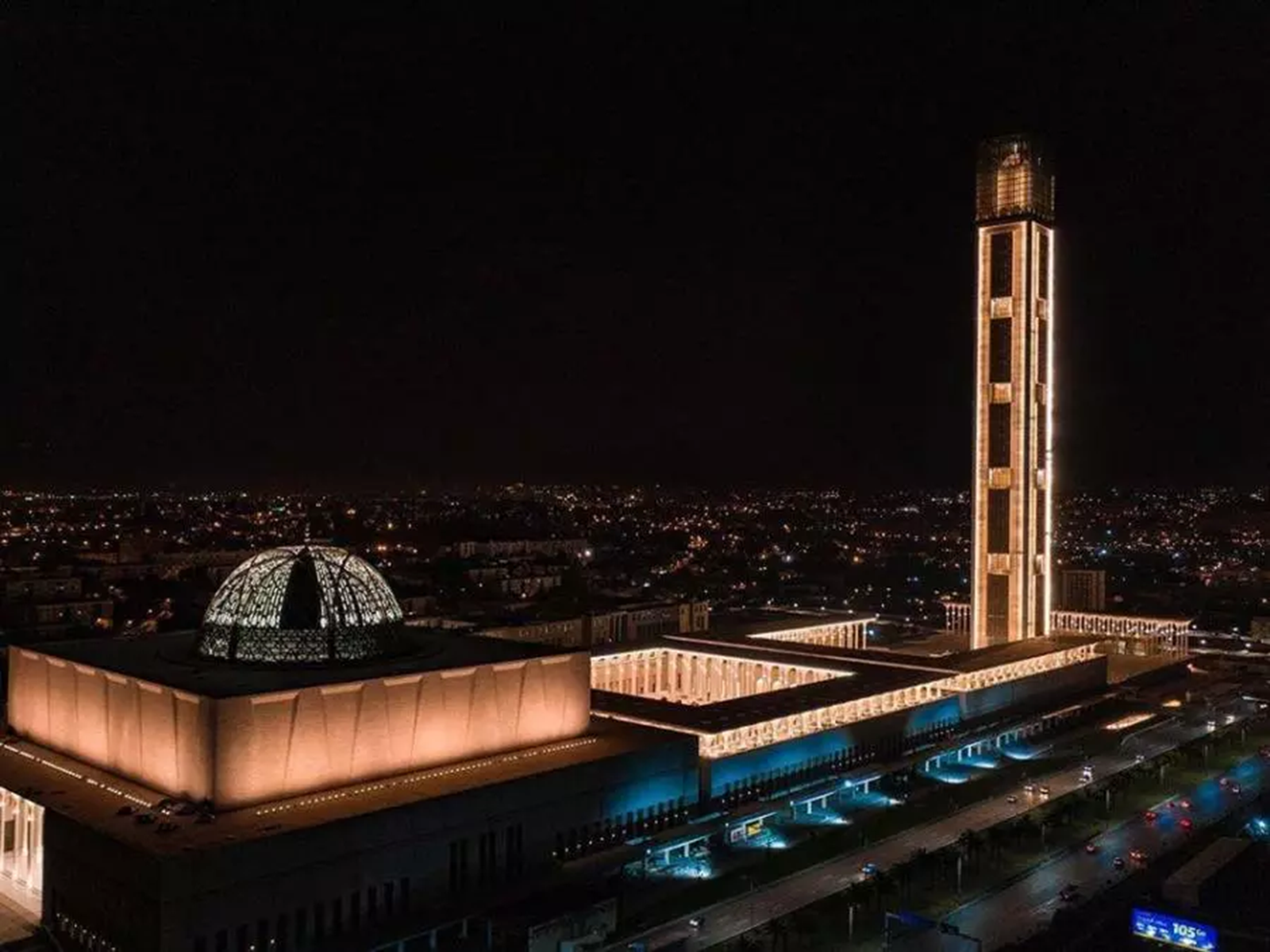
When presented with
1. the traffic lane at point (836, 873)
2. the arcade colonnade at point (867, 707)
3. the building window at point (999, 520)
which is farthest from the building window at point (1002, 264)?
the traffic lane at point (836, 873)

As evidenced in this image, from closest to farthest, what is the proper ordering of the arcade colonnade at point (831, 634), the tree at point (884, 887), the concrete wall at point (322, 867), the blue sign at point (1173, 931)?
the concrete wall at point (322, 867), the blue sign at point (1173, 931), the tree at point (884, 887), the arcade colonnade at point (831, 634)

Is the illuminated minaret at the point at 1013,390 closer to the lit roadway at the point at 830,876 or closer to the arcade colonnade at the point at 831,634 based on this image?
the arcade colonnade at the point at 831,634

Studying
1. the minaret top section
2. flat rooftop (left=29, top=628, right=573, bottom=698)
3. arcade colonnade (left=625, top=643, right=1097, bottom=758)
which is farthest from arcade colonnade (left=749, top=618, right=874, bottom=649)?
flat rooftop (left=29, top=628, right=573, bottom=698)

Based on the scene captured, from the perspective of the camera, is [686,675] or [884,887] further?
[686,675]

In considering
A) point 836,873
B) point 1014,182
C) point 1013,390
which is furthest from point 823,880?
point 1014,182

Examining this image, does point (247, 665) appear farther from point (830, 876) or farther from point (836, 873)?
point (836, 873)

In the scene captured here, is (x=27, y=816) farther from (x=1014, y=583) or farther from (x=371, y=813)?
(x=1014, y=583)
